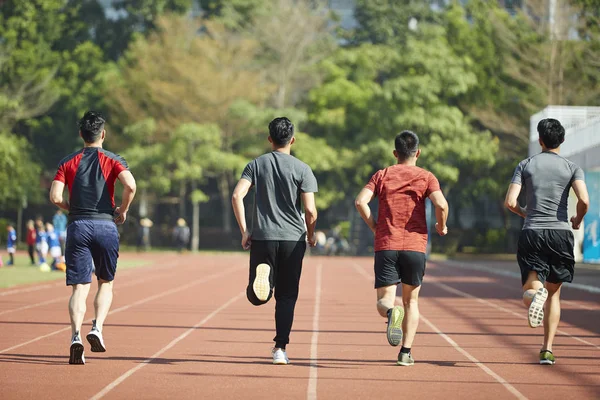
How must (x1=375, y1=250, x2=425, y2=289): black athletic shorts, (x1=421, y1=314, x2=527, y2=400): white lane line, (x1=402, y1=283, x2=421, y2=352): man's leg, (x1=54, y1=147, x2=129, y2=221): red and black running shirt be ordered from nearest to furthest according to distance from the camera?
(x1=421, y1=314, x2=527, y2=400): white lane line
(x1=375, y1=250, x2=425, y2=289): black athletic shorts
(x1=402, y1=283, x2=421, y2=352): man's leg
(x1=54, y1=147, x2=129, y2=221): red and black running shirt

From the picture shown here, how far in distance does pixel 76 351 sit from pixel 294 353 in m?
2.38

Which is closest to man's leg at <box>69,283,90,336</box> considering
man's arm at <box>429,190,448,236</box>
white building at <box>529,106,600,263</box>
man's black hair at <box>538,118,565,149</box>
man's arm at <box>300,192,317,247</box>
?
man's arm at <box>300,192,317,247</box>

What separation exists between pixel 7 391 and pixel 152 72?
56.2 m

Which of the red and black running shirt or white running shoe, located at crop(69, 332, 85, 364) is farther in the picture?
the red and black running shirt

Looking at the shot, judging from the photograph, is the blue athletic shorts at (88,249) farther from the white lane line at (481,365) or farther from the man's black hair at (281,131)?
the white lane line at (481,365)

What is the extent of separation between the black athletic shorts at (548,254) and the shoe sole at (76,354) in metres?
3.88

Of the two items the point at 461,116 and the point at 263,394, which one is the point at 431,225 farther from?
the point at 263,394

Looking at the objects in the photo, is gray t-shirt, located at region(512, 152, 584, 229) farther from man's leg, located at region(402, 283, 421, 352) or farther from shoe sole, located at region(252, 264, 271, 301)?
shoe sole, located at region(252, 264, 271, 301)

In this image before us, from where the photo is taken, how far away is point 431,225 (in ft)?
209

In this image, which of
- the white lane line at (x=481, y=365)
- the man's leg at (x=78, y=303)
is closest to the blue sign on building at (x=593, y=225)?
the white lane line at (x=481, y=365)

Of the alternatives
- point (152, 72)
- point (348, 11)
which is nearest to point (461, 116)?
point (152, 72)

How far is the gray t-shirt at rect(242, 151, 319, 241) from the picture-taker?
9.73 metres

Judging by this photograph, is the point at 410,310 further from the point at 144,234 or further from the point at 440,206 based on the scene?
the point at 144,234

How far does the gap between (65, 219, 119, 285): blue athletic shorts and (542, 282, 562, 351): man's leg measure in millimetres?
3859
